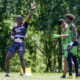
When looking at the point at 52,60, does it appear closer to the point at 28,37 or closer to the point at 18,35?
the point at 28,37

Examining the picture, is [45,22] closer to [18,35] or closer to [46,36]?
[46,36]

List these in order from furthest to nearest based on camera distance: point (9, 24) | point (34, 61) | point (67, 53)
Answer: point (34, 61) → point (9, 24) → point (67, 53)

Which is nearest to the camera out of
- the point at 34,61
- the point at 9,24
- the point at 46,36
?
the point at 9,24

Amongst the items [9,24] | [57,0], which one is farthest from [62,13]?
[9,24]

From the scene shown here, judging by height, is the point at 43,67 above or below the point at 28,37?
below

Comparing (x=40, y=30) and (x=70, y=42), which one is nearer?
(x=70, y=42)

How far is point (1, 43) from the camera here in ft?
112

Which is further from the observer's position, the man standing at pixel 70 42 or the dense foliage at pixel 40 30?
the dense foliage at pixel 40 30

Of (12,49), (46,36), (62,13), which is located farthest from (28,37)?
(12,49)

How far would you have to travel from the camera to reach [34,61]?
38688mm

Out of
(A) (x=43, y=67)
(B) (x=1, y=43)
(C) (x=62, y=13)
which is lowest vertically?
(A) (x=43, y=67)

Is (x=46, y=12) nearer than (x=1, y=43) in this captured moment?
Yes

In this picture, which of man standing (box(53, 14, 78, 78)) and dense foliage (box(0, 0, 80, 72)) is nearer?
man standing (box(53, 14, 78, 78))

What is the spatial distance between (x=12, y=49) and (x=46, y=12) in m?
17.2
